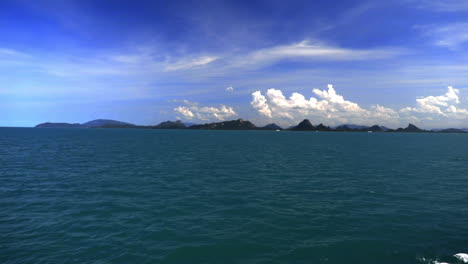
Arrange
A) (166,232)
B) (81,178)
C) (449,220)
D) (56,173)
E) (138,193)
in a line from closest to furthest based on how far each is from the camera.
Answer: (166,232)
(449,220)
(138,193)
(81,178)
(56,173)

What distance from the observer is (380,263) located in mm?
15641

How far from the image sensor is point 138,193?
3064cm

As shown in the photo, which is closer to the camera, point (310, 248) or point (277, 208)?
point (310, 248)

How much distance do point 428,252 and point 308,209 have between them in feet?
33.2

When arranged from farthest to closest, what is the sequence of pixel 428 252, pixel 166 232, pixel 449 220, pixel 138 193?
pixel 138 193 < pixel 449 220 < pixel 166 232 < pixel 428 252

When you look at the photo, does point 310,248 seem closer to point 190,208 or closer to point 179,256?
point 179,256

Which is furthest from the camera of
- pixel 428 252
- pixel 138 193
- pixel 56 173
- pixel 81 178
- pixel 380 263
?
pixel 56 173

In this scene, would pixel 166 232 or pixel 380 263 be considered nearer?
pixel 380 263

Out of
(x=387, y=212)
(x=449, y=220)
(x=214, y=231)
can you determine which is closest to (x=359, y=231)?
(x=387, y=212)

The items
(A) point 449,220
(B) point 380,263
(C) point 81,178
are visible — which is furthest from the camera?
(C) point 81,178

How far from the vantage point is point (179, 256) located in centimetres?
1623

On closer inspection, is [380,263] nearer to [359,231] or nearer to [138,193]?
[359,231]

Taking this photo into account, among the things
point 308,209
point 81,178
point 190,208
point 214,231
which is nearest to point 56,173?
point 81,178

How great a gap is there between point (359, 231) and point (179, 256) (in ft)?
47.2
